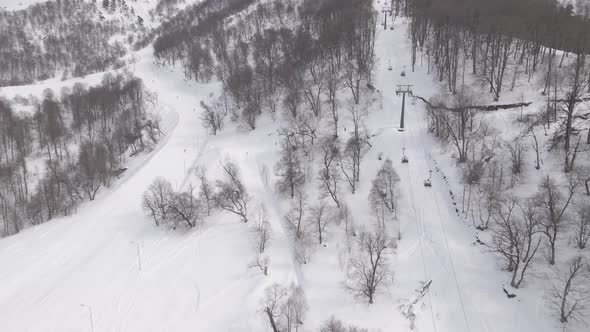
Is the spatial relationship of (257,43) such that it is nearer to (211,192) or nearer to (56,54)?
(211,192)

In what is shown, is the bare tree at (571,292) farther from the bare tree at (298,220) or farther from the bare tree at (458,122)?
the bare tree at (298,220)

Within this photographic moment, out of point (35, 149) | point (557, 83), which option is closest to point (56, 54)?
point (35, 149)

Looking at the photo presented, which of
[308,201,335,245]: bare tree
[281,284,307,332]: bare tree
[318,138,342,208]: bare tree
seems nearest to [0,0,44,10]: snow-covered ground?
[318,138,342,208]: bare tree

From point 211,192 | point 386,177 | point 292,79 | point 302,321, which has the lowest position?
point 302,321

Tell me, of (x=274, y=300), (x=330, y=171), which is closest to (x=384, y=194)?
(x=330, y=171)

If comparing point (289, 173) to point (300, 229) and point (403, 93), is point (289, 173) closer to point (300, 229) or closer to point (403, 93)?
point (300, 229)
